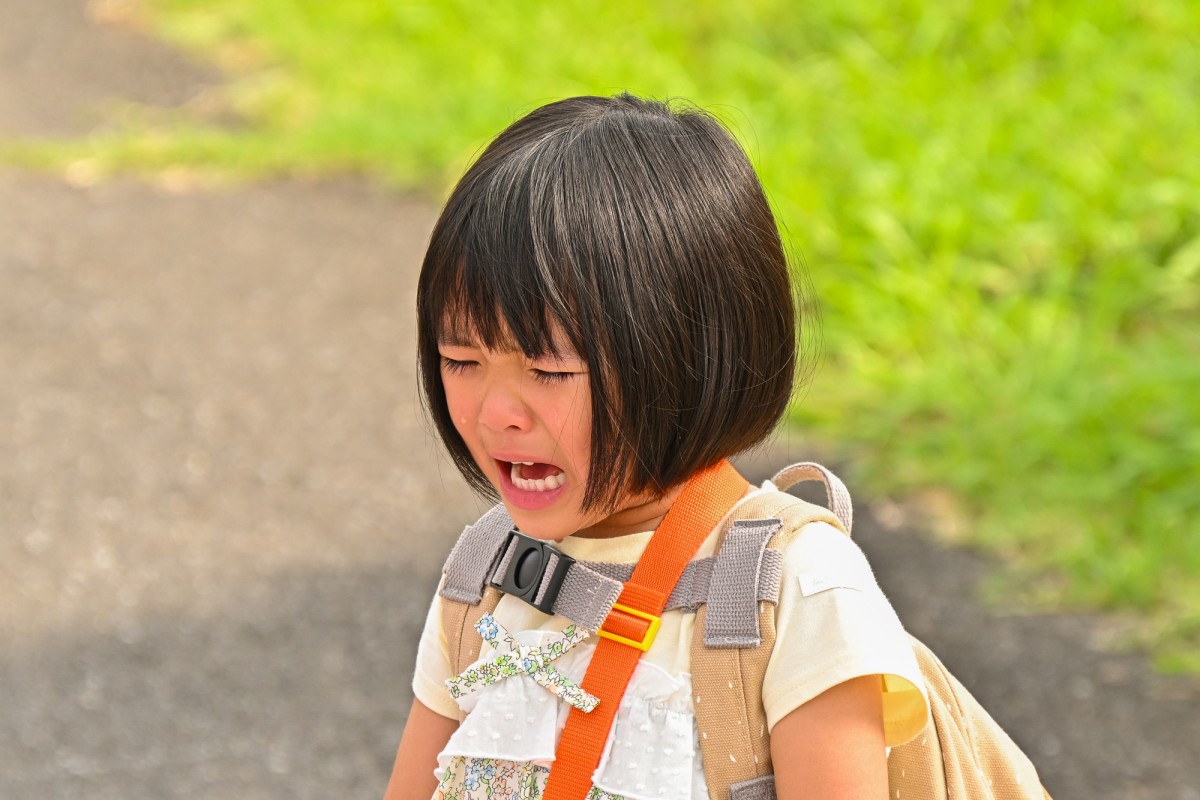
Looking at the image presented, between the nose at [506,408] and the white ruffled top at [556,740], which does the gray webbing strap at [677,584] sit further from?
the nose at [506,408]

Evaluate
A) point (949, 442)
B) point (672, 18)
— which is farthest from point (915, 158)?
point (672, 18)

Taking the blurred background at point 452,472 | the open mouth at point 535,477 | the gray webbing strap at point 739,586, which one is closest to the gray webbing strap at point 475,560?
the open mouth at point 535,477

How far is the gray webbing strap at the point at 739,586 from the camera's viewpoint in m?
1.20

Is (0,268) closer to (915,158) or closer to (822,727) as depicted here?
(915,158)

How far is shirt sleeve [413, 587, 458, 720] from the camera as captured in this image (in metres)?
1.40

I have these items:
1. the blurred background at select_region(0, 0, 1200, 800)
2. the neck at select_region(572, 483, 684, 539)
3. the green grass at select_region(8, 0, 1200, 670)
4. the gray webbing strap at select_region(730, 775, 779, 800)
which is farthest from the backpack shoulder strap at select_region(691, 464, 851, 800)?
the green grass at select_region(8, 0, 1200, 670)

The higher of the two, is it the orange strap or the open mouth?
the open mouth

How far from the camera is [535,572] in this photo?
1323 mm

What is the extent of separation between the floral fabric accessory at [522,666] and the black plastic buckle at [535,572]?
3 centimetres

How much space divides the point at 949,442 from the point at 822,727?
7.95 feet

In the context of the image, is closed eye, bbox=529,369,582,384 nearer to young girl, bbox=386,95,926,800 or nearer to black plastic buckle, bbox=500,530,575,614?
young girl, bbox=386,95,926,800

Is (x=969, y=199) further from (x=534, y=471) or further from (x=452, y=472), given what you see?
(x=534, y=471)

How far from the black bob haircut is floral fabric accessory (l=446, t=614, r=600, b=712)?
13 cm

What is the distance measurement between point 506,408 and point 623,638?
22cm
